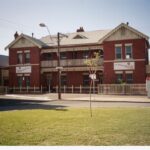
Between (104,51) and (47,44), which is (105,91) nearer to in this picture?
(104,51)

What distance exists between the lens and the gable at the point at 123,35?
110 feet

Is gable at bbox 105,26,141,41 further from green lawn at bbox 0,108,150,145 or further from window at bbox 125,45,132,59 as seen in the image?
green lawn at bbox 0,108,150,145

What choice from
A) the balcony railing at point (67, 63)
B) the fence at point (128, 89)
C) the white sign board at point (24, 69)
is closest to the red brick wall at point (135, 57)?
the fence at point (128, 89)

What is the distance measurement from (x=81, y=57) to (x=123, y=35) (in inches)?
291

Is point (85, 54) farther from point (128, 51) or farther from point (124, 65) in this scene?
point (128, 51)

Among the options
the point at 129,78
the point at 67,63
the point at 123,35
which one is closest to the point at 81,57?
the point at 67,63

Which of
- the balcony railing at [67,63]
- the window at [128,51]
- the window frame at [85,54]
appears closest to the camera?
the window at [128,51]

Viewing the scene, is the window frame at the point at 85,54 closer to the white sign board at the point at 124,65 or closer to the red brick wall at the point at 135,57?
the red brick wall at the point at 135,57

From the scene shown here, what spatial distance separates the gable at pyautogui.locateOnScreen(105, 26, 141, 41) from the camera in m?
33.4

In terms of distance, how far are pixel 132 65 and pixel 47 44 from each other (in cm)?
1332

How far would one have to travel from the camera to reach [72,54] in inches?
1551

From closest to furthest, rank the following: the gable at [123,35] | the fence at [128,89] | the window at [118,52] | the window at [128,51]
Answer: the fence at [128,89], the gable at [123,35], the window at [128,51], the window at [118,52]

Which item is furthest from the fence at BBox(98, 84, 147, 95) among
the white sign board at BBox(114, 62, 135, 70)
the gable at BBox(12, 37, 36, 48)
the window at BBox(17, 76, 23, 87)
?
the window at BBox(17, 76, 23, 87)
